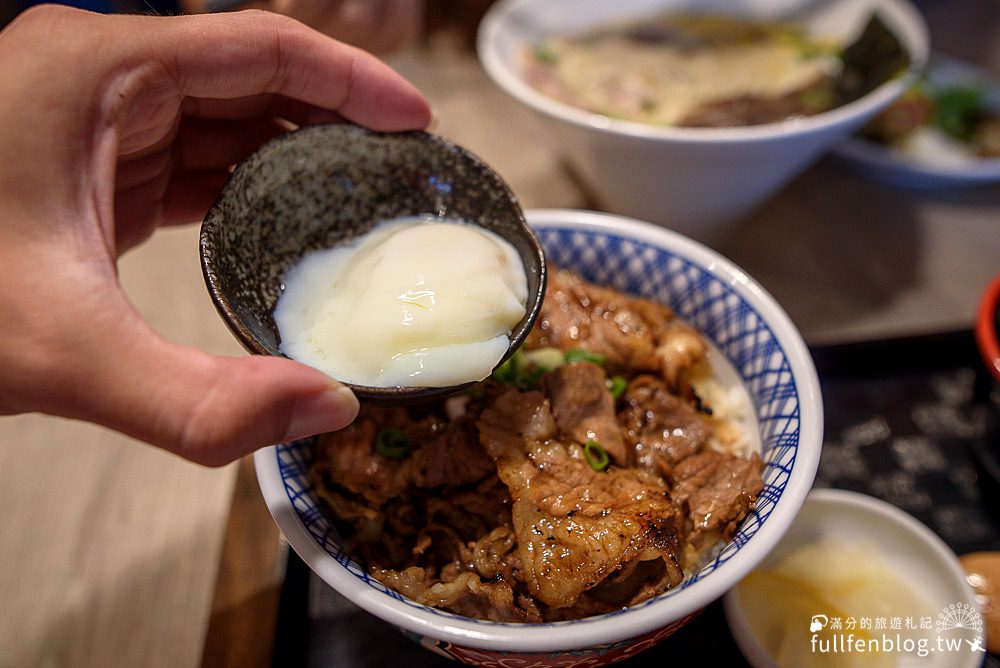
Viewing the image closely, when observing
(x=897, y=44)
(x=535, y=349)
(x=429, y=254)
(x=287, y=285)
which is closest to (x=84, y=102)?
(x=287, y=285)

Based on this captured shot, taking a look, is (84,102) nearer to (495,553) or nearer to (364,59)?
(364,59)

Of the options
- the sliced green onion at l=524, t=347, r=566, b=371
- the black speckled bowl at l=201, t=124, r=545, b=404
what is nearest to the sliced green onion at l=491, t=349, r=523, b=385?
the sliced green onion at l=524, t=347, r=566, b=371

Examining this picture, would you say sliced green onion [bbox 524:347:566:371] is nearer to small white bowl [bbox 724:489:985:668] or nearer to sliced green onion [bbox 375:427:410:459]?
sliced green onion [bbox 375:427:410:459]

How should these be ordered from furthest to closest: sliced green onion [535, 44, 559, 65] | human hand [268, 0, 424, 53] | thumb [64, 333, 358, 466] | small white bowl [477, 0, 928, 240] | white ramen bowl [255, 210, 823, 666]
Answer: sliced green onion [535, 44, 559, 65] < human hand [268, 0, 424, 53] < small white bowl [477, 0, 928, 240] < white ramen bowl [255, 210, 823, 666] < thumb [64, 333, 358, 466]

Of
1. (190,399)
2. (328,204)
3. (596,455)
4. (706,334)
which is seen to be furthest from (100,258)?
(706,334)

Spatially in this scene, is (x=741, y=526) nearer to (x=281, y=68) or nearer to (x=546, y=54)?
(x=281, y=68)

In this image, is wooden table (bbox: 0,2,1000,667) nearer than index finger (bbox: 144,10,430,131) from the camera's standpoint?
No

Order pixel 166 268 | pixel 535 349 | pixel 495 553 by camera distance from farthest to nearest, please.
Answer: pixel 166 268
pixel 535 349
pixel 495 553
